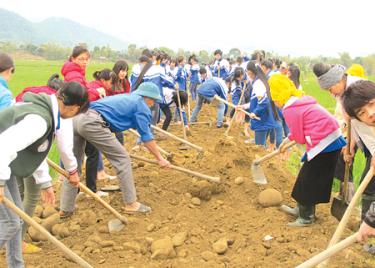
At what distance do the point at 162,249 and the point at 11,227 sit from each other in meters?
1.26

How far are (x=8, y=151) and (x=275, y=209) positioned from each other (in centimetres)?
289

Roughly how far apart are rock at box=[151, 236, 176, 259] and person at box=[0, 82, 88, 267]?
1063 millimetres

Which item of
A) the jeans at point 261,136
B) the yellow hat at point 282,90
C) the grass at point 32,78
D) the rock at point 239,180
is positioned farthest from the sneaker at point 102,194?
the jeans at point 261,136

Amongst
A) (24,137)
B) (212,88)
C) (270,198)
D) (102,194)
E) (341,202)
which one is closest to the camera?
(24,137)

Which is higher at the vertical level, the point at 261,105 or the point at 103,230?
the point at 261,105

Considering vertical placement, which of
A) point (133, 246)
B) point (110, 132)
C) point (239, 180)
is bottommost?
point (133, 246)

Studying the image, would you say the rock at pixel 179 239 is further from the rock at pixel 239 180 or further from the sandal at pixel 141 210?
the rock at pixel 239 180

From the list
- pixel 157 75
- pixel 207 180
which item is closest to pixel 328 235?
pixel 207 180

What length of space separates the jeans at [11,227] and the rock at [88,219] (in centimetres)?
115

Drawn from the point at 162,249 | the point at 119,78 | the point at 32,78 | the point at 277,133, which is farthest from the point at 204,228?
the point at 32,78

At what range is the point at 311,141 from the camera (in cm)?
339

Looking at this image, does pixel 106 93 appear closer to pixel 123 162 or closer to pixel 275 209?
pixel 123 162

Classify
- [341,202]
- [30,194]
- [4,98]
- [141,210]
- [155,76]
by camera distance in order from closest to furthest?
1. [30,194]
2. [4,98]
3. [341,202]
4. [141,210]
5. [155,76]

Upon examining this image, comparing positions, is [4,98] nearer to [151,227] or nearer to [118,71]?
[151,227]
